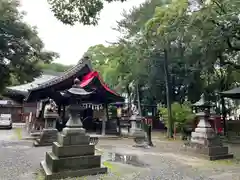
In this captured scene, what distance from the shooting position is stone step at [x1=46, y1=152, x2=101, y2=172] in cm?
547

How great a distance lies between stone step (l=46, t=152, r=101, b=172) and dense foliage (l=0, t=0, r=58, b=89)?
17.0m

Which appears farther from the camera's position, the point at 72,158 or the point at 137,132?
the point at 137,132

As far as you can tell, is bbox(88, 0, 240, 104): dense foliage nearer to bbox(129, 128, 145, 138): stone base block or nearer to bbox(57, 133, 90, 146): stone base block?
bbox(129, 128, 145, 138): stone base block

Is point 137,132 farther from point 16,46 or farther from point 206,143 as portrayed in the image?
point 16,46

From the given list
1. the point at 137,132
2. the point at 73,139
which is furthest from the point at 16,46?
the point at 73,139

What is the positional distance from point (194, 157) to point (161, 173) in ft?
9.10

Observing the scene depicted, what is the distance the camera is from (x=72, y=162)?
18.5ft

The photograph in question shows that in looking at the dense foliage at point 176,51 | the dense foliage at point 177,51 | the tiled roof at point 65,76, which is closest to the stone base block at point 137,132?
the dense foliage at point 176,51

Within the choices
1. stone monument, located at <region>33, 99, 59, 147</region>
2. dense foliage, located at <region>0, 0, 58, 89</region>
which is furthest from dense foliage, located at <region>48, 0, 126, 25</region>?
dense foliage, located at <region>0, 0, 58, 89</region>

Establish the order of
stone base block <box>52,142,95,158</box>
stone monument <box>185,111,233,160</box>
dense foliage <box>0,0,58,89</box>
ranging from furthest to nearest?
dense foliage <box>0,0,58,89</box> < stone monument <box>185,111,233,160</box> < stone base block <box>52,142,95,158</box>

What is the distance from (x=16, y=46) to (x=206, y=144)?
61.0ft

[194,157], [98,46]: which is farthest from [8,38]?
[194,157]

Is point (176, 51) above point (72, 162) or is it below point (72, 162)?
above

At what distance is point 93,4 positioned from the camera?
244 inches
